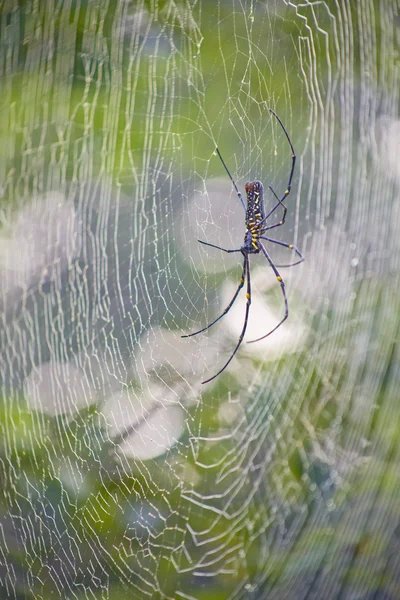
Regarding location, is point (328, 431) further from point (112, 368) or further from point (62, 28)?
point (62, 28)

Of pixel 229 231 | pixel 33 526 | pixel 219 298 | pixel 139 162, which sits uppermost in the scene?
pixel 139 162

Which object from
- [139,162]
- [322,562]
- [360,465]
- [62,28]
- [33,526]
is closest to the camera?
[62,28]

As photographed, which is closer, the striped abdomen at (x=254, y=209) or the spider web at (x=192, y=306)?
the striped abdomen at (x=254, y=209)

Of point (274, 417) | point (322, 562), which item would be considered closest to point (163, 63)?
point (274, 417)

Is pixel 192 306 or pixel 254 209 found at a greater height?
pixel 254 209

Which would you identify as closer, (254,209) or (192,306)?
(254,209)

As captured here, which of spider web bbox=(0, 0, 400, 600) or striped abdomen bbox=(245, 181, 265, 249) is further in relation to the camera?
spider web bbox=(0, 0, 400, 600)

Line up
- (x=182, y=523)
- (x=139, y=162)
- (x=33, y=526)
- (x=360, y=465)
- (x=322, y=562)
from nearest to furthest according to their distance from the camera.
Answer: (x=33, y=526)
(x=139, y=162)
(x=182, y=523)
(x=322, y=562)
(x=360, y=465)

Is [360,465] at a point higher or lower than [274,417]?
lower
